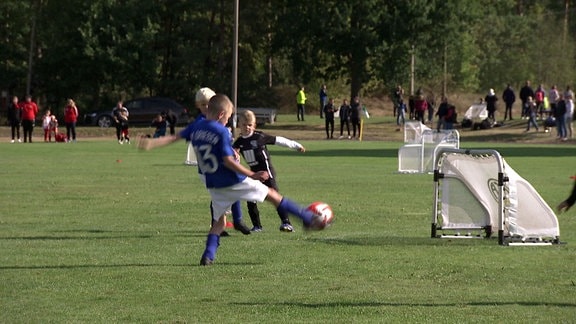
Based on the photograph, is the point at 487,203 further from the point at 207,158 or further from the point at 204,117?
the point at 207,158

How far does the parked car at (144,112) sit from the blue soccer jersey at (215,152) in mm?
55708

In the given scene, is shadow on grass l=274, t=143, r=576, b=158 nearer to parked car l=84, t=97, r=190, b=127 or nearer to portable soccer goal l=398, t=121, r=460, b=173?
portable soccer goal l=398, t=121, r=460, b=173

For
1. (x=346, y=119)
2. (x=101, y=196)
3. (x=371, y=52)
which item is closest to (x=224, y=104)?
(x=101, y=196)

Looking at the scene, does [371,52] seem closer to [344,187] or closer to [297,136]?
[297,136]

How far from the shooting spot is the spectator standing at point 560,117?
52.4m

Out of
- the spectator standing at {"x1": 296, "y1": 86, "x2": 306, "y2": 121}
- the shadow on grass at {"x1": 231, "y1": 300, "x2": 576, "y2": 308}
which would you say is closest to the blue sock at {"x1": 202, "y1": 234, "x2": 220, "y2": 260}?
the shadow on grass at {"x1": 231, "y1": 300, "x2": 576, "y2": 308}

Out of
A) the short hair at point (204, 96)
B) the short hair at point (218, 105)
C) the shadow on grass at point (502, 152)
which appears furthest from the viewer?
the shadow on grass at point (502, 152)

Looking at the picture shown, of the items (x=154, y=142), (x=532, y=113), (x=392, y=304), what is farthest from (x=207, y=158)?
(x=532, y=113)

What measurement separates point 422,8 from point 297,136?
50.8ft

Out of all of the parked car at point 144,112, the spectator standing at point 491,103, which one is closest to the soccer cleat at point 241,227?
the spectator standing at point 491,103

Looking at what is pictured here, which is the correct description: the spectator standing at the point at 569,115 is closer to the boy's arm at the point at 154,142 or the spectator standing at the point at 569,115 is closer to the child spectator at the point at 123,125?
the child spectator at the point at 123,125

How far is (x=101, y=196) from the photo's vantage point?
76.5ft

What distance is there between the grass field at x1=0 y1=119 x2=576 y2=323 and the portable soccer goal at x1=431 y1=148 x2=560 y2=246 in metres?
0.31

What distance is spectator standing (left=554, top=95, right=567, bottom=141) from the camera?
172ft
